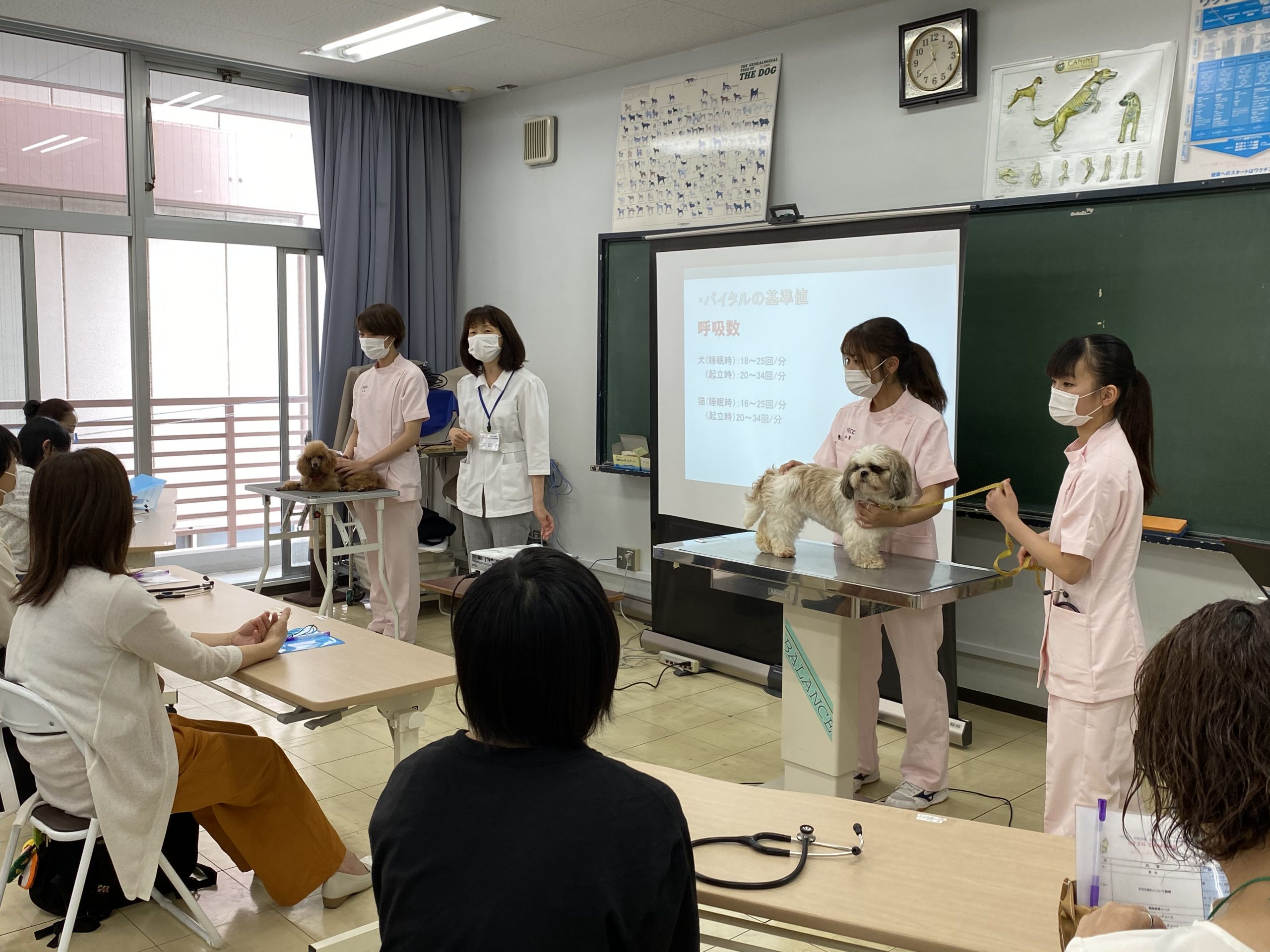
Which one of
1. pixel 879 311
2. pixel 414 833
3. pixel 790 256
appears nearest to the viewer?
pixel 414 833

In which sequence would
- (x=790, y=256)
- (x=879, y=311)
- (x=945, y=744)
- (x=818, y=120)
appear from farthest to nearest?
(x=818, y=120) < (x=790, y=256) < (x=879, y=311) < (x=945, y=744)

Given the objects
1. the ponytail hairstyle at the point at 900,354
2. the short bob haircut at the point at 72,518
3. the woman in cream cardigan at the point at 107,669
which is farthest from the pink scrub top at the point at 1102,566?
the short bob haircut at the point at 72,518

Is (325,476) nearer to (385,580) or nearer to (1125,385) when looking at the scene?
(385,580)

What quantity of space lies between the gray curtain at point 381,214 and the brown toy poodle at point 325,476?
4.96 feet

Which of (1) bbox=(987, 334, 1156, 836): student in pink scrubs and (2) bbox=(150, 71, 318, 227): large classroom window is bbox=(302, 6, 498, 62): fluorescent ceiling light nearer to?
(2) bbox=(150, 71, 318, 227): large classroom window

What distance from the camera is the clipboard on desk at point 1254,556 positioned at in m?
1.91

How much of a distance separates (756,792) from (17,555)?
9.04ft

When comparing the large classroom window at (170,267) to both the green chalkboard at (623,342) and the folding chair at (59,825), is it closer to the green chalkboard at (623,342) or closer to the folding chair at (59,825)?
the green chalkboard at (623,342)

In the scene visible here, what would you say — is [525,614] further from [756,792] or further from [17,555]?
[17,555]

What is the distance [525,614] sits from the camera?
3.74 feet

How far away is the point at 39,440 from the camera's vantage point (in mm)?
3705

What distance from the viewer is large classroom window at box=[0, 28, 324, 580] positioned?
17.9 ft

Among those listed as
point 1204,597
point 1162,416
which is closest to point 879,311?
point 1162,416

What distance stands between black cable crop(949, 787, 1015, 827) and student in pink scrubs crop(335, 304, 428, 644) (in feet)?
8.62
